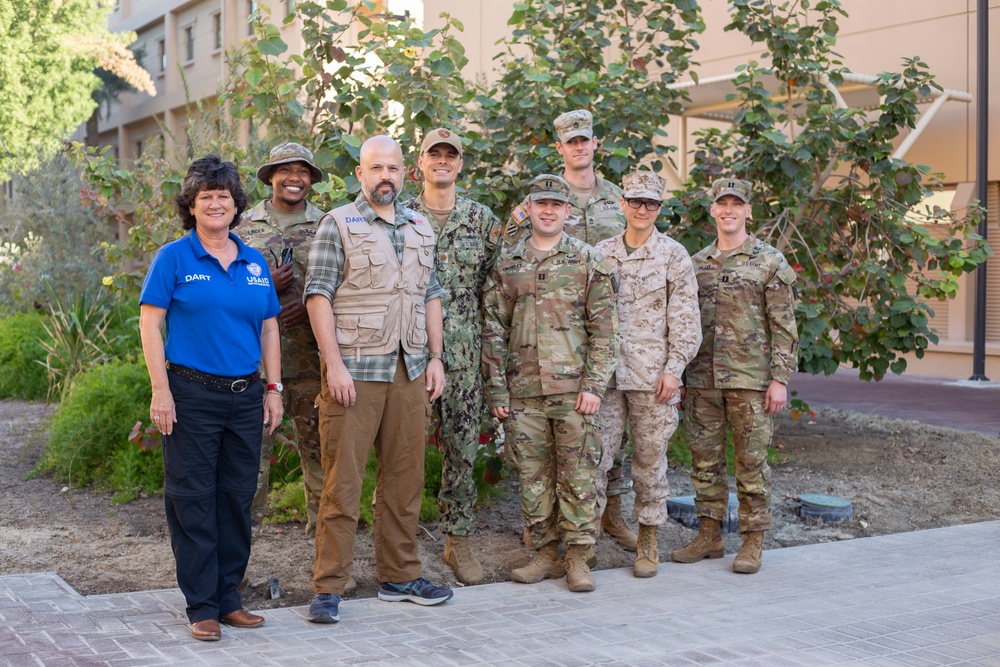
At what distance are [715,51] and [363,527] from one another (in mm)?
12584

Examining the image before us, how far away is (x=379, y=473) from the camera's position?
5090 millimetres

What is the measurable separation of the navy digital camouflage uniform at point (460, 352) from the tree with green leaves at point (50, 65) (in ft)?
74.6

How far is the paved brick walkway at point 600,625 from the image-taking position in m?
4.23

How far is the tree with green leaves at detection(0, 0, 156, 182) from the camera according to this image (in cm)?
2609

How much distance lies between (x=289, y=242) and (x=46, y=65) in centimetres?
2470

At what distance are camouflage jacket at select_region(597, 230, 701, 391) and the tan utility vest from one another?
1.33 m

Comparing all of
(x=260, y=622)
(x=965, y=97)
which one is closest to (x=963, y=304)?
(x=965, y=97)

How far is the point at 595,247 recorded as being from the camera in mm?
5910

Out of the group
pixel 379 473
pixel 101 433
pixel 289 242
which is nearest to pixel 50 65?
pixel 101 433

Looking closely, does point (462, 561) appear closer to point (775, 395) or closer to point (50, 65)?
point (775, 395)

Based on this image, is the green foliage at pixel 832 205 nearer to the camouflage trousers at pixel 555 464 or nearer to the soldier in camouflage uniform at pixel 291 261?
the camouflage trousers at pixel 555 464

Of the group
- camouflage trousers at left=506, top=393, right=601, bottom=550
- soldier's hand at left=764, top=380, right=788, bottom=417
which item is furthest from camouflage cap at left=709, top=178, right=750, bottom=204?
camouflage trousers at left=506, top=393, right=601, bottom=550

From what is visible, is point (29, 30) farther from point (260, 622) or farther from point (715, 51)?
point (260, 622)

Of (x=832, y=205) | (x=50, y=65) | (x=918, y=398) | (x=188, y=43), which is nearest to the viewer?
(x=832, y=205)
